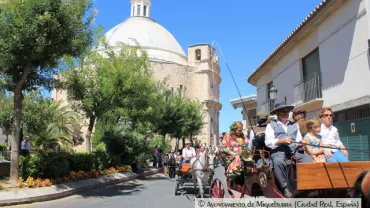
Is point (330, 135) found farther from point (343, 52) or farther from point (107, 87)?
point (107, 87)

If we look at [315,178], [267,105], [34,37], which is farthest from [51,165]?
[267,105]

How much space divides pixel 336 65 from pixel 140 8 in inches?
2582

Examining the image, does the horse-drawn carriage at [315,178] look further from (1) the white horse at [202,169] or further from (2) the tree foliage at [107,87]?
(2) the tree foliage at [107,87]

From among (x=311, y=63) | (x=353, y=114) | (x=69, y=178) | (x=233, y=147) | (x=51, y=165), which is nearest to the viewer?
(x=233, y=147)

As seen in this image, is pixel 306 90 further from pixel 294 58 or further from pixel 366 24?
pixel 366 24

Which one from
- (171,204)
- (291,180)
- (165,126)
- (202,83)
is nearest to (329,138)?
(291,180)

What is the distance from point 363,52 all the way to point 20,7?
1099 centimetres

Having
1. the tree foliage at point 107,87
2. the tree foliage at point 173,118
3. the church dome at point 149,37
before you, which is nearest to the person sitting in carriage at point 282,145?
the tree foliage at point 107,87

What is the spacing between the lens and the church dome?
59906 millimetres

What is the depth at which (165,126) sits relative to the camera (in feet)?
108

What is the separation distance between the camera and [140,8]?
71500 mm

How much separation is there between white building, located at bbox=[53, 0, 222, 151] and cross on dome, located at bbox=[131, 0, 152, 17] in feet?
11.0

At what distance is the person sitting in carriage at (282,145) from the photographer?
4.42 metres

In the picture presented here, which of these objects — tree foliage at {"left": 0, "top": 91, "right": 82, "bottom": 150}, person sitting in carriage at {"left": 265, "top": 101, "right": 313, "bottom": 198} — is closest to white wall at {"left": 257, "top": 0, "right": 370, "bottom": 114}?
person sitting in carriage at {"left": 265, "top": 101, "right": 313, "bottom": 198}
